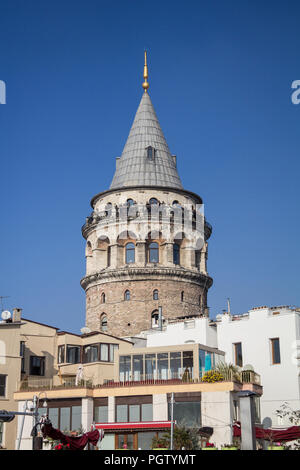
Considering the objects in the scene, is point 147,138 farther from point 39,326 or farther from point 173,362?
point 173,362

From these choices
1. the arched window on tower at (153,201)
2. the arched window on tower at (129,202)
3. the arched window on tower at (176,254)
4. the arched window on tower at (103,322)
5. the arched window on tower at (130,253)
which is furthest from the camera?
the arched window on tower at (153,201)

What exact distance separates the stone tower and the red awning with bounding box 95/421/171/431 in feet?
64.4

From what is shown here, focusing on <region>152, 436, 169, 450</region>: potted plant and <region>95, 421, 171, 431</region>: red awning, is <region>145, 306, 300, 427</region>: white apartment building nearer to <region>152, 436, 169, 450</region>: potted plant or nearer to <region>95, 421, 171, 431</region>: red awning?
<region>95, 421, 171, 431</region>: red awning

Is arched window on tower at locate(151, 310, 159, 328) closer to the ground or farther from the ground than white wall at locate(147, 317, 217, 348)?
farther from the ground

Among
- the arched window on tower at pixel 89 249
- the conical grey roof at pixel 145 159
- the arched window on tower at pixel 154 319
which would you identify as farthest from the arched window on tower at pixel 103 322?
the conical grey roof at pixel 145 159

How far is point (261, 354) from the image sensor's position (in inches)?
1939

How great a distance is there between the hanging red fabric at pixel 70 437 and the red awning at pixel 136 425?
5432mm

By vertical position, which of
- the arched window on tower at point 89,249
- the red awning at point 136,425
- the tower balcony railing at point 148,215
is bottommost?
the red awning at point 136,425

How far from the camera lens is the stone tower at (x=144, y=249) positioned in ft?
207

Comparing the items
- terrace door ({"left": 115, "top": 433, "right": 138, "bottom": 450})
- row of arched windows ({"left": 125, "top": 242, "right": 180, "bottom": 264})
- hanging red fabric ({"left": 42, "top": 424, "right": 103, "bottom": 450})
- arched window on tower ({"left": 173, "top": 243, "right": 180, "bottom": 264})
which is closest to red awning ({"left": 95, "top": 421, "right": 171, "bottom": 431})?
terrace door ({"left": 115, "top": 433, "right": 138, "bottom": 450})

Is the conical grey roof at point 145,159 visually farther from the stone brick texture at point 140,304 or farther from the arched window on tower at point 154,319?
the arched window on tower at point 154,319

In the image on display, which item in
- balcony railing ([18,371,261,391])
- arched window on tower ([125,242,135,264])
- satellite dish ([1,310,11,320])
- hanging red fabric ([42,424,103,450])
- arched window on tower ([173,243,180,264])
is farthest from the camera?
arched window on tower ([173,243,180,264])

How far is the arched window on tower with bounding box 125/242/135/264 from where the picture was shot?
64750 mm
